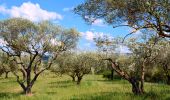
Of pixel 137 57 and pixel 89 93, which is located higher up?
pixel 137 57

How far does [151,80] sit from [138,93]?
142ft

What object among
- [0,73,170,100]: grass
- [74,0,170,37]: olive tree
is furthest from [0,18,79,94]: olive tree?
[74,0,170,37]: olive tree

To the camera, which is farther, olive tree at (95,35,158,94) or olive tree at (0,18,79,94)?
olive tree at (0,18,79,94)

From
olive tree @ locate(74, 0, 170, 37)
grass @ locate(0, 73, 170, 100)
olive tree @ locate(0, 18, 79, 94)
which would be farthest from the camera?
olive tree @ locate(0, 18, 79, 94)

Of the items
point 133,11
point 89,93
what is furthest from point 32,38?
point 133,11

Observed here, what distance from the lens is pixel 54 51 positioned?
156 ft

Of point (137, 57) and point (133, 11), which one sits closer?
point (133, 11)

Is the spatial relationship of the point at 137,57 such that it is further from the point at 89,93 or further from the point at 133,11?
the point at 133,11

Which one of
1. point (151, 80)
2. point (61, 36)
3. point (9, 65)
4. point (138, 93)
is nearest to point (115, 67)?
point (138, 93)

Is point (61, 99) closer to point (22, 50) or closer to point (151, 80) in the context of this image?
point (22, 50)

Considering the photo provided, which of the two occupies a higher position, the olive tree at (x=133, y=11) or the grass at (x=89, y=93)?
the olive tree at (x=133, y=11)

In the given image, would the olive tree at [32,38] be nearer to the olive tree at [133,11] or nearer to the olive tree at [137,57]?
the olive tree at [137,57]

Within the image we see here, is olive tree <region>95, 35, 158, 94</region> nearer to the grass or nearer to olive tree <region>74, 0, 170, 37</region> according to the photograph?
the grass

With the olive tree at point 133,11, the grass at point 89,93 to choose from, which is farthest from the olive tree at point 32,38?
the olive tree at point 133,11
